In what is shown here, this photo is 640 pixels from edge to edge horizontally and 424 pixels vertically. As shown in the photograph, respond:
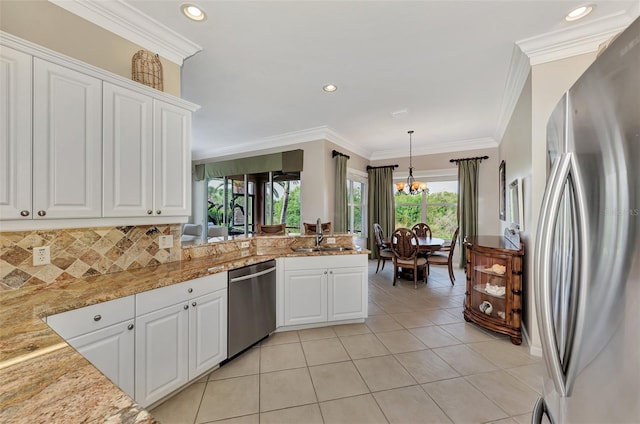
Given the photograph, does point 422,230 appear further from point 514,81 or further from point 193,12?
point 193,12

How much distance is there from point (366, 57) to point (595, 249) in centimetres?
251

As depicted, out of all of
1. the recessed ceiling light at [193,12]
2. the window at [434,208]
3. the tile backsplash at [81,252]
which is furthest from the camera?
the window at [434,208]

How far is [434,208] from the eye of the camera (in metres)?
6.32

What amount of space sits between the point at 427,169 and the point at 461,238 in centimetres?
177

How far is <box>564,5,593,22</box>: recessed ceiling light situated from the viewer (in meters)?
1.93

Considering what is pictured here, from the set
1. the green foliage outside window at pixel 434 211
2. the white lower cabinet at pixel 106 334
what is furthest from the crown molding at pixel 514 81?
the white lower cabinet at pixel 106 334

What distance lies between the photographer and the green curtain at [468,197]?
5.55 meters

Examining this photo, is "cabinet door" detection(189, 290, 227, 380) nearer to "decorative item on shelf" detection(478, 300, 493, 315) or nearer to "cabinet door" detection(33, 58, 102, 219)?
"cabinet door" detection(33, 58, 102, 219)

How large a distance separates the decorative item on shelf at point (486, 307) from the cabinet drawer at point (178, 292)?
8.95 feet

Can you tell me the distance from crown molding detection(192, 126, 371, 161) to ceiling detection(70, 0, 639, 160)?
0.28 metres

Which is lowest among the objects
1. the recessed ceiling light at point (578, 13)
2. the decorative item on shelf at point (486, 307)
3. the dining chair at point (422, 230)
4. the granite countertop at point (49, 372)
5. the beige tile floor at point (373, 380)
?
the beige tile floor at point (373, 380)

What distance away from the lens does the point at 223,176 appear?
6246mm

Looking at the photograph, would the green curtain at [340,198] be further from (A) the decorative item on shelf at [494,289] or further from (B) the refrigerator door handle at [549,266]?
(B) the refrigerator door handle at [549,266]

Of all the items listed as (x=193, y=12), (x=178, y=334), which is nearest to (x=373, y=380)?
(x=178, y=334)
